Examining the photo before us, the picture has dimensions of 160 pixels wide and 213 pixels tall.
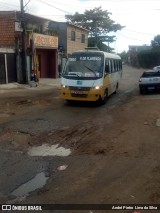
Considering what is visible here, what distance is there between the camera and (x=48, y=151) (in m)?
8.80

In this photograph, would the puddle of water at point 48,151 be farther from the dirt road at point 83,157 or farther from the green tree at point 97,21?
the green tree at point 97,21

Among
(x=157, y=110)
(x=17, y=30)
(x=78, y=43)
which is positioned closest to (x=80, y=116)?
(x=157, y=110)

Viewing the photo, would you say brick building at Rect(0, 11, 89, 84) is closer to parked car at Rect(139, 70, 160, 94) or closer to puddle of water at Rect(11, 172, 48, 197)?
parked car at Rect(139, 70, 160, 94)

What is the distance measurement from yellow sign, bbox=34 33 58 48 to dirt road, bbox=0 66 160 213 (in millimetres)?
15743

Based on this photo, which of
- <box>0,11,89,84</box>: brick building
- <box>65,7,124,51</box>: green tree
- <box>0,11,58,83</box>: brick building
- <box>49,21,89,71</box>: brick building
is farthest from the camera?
<box>65,7,124,51</box>: green tree

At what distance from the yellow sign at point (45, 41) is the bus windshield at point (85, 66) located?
13.8 meters

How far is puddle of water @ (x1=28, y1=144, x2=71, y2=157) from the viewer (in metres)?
8.56

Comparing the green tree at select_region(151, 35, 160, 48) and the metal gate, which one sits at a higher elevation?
the green tree at select_region(151, 35, 160, 48)

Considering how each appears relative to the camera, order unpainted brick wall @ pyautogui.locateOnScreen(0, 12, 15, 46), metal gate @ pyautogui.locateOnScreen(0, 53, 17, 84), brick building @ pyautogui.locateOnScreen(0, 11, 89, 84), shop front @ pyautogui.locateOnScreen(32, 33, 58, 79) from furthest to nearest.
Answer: shop front @ pyautogui.locateOnScreen(32, 33, 58, 79) → unpainted brick wall @ pyautogui.locateOnScreen(0, 12, 15, 46) → brick building @ pyautogui.locateOnScreen(0, 11, 89, 84) → metal gate @ pyautogui.locateOnScreen(0, 53, 17, 84)

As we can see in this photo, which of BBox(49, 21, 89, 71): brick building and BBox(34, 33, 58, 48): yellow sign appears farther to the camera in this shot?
BBox(49, 21, 89, 71): brick building

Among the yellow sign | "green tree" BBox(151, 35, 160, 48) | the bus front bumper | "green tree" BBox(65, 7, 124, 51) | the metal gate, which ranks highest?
"green tree" BBox(65, 7, 124, 51)

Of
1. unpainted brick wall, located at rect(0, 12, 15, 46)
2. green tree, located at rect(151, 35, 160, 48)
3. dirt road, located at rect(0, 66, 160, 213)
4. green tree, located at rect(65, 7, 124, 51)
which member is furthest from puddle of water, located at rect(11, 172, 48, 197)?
green tree, located at rect(151, 35, 160, 48)

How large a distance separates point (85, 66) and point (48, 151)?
8.09m

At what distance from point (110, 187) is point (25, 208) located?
1745mm
